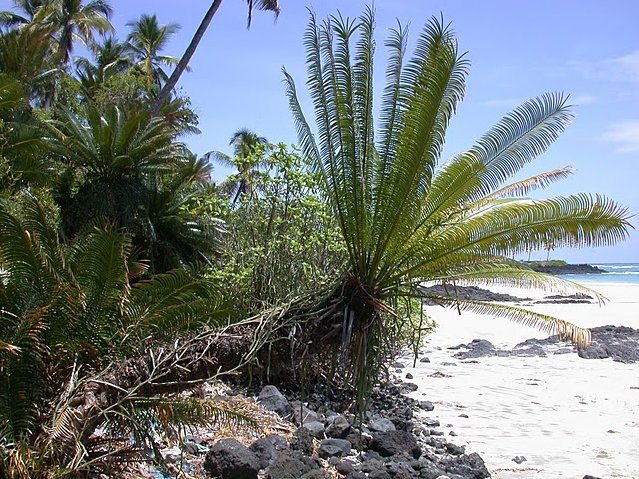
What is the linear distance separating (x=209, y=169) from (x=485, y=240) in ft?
65.5

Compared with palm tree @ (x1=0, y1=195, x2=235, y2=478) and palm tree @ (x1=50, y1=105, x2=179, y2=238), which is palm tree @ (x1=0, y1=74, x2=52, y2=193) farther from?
palm tree @ (x1=0, y1=195, x2=235, y2=478)

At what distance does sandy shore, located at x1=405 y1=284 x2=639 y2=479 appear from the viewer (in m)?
8.24

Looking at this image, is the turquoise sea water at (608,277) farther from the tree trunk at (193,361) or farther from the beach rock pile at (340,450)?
the tree trunk at (193,361)

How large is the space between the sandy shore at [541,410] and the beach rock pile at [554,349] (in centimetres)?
40

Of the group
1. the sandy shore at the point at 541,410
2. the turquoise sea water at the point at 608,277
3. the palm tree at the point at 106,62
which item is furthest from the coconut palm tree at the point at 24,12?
the turquoise sea water at the point at 608,277

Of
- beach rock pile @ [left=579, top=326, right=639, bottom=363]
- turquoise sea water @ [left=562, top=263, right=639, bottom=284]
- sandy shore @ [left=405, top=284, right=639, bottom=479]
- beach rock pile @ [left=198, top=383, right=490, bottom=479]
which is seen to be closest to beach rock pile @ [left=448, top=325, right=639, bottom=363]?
beach rock pile @ [left=579, top=326, right=639, bottom=363]

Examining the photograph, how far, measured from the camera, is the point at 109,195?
1750cm

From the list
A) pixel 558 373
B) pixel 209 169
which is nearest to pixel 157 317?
pixel 558 373

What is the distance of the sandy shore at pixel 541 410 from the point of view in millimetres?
8242

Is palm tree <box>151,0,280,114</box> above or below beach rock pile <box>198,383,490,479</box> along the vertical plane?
above

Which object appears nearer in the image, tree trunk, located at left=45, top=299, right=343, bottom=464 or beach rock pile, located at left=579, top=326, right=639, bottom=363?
tree trunk, located at left=45, top=299, right=343, bottom=464

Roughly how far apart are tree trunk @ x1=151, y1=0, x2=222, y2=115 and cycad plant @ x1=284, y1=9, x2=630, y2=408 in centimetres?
1769

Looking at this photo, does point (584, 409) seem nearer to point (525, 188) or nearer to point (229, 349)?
point (525, 188)

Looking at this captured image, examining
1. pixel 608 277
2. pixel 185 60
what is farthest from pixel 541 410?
pixel 608 277
